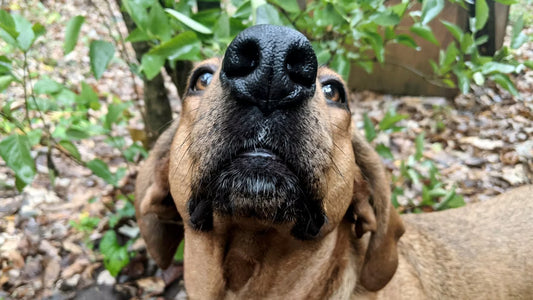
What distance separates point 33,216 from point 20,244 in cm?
37

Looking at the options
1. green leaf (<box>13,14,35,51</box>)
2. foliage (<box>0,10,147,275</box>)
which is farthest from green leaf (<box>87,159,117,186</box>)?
green leaf (<box>13,14,35,51</box>)

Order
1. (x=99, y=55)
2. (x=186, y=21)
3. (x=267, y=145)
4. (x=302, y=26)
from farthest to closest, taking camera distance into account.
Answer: (x=302, y=26) → (x=99, y=55) → (x=186, y=21) → (x=267, y=145)

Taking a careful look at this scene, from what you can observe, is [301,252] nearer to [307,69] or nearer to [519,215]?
[307,69]

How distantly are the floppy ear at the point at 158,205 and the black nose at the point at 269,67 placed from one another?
1.09 meters

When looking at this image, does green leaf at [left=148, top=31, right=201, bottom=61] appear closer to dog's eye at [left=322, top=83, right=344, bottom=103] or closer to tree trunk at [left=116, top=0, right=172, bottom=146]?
dog's eye at [left=322, top=83, right=344, bottom=103]

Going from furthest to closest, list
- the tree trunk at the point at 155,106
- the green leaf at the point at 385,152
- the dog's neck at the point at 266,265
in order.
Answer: the tree trunk at the point at 155,106, the green leaf at the point at 385,152, the dog's neck at the point at 266,265

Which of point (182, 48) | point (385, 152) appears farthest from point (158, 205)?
point (385, 152)

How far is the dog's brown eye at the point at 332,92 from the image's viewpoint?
2246 millimetres

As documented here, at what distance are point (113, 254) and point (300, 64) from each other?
2.41 metres

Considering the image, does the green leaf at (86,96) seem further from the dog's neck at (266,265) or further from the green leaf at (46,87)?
the dog's neck at (266,265)

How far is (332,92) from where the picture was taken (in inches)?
89.7

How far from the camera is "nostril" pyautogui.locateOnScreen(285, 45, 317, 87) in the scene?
1.53 m

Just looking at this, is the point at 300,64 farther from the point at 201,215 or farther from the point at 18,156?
the point at 18,156

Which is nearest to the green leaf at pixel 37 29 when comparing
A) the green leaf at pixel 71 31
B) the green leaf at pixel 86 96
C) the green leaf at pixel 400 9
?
the green leaf at pixel 71 31
